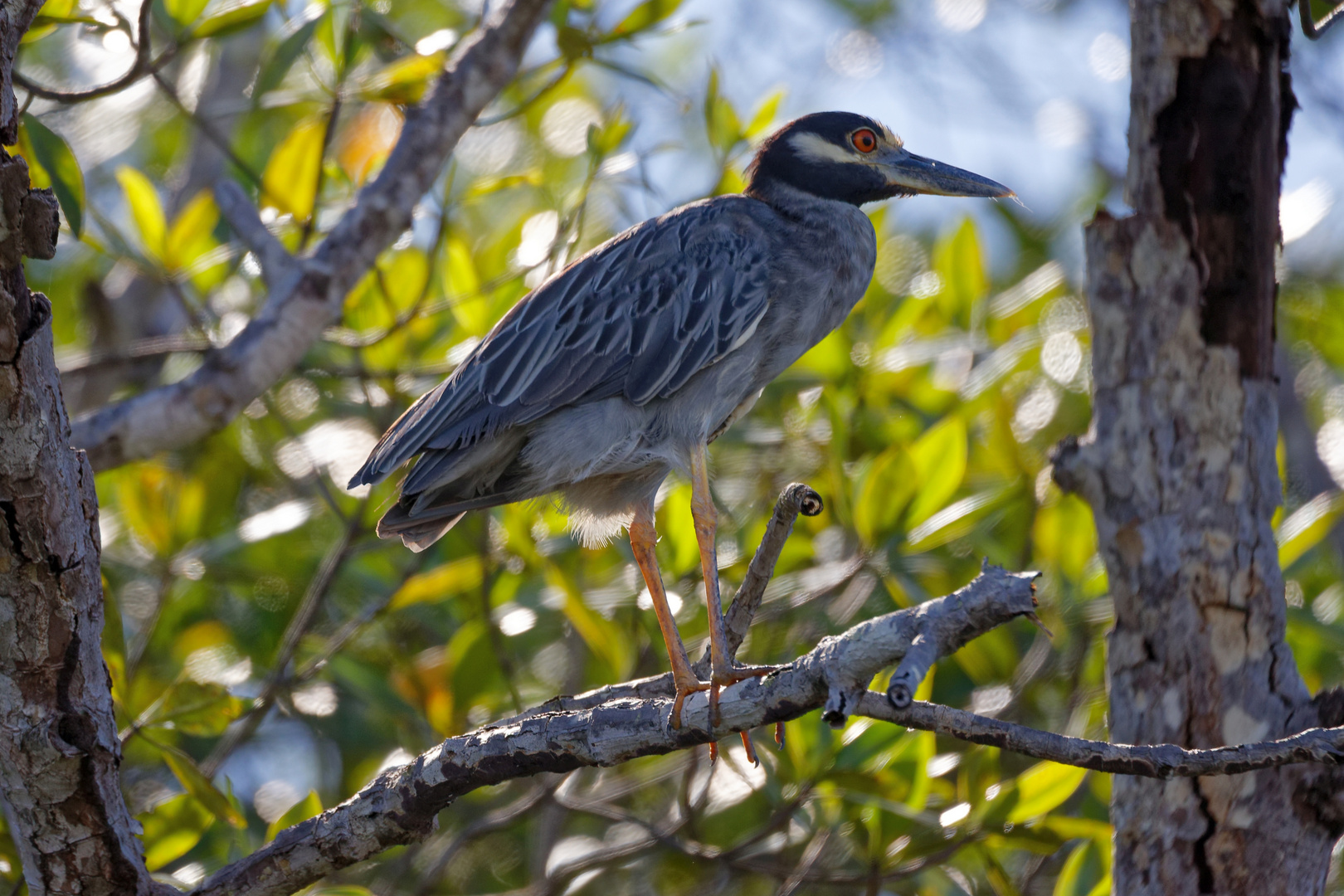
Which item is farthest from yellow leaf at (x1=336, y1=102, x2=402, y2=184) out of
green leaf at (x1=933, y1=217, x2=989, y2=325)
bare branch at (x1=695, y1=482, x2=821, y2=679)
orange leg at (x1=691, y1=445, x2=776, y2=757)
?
bare branch at (x1=695, y1=482, x2=821, y2=679)

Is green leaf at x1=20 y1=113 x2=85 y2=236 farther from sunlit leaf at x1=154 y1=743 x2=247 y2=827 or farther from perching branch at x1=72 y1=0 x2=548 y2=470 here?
sunlit leaf at x1=154 y1=743 x2=247 y2=827

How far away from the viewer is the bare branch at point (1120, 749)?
188 cm

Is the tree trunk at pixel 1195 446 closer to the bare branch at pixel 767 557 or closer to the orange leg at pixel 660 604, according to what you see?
the bare branch at pixel 767 557

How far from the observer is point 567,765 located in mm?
2381

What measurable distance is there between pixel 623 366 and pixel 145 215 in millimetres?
1821

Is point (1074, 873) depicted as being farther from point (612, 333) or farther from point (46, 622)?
point (46, 622)

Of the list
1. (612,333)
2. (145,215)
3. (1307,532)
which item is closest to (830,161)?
(612,333)

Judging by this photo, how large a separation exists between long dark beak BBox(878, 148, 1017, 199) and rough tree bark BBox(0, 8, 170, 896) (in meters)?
2.61

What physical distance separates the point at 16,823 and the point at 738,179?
124 inches

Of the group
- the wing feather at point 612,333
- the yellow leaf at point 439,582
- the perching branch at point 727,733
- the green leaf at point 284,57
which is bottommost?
the perching branch at point 727,733

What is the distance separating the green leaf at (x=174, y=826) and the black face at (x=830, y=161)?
8.29 ft

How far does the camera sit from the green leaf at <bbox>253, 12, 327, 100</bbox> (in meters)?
3.67

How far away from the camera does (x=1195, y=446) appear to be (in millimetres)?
2941

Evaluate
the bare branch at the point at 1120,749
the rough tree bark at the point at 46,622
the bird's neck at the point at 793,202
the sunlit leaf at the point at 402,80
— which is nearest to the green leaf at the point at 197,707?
the rough tree bark at the point at 46,622
